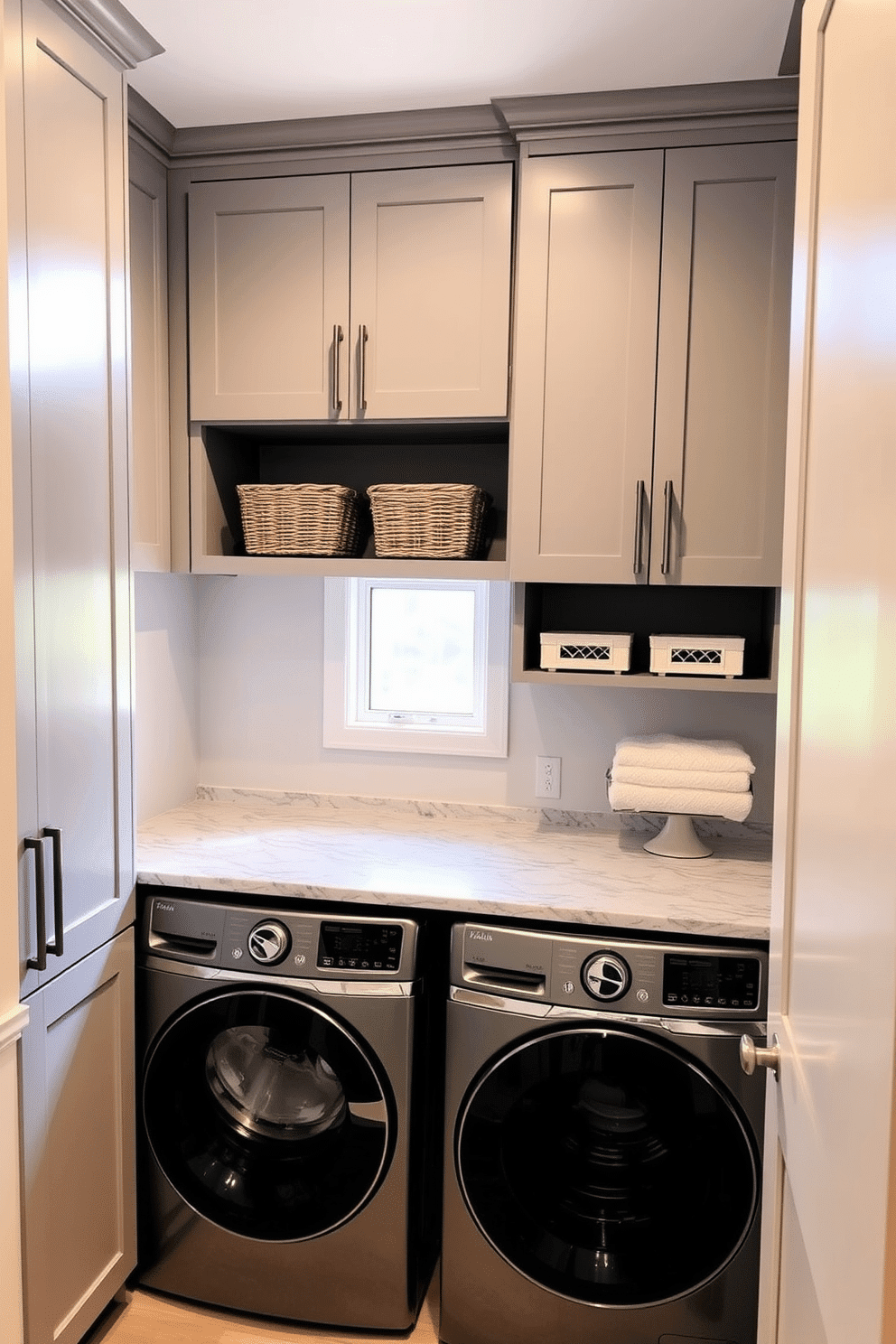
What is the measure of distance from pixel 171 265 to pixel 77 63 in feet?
2.24

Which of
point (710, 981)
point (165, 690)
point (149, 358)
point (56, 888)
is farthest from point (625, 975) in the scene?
point (149, 358)

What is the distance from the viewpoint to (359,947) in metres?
2.00

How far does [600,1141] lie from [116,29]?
2.27 m

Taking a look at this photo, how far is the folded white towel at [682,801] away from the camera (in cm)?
220

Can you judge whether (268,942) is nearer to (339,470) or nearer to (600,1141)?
(600,1141)

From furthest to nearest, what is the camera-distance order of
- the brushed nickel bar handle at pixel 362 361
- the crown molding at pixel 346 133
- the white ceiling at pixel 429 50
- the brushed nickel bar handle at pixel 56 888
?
the brushed nickel bar handle at pixel 362 361 → the crown molding at pixel 346 133 → the white ceiling at pixel 429 50 → the brushed nickel bar handle at pixel 56 888

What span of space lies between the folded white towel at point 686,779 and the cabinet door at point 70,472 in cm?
111

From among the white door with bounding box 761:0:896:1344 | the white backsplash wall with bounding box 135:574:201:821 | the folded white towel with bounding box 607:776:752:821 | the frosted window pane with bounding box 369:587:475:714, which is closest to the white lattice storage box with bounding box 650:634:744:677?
the folded white towel with bounding box 607:776:752:821

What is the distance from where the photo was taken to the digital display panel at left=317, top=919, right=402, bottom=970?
6.51ft

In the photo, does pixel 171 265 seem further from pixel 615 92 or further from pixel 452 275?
pixel 615 92

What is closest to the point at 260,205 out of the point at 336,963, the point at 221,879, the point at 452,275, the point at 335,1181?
the point at 452,275

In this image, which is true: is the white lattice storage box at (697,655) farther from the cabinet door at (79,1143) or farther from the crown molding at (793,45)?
the cabinet door at (79,1143)

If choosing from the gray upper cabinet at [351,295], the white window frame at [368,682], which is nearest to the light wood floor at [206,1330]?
the white window frame at [368,682]

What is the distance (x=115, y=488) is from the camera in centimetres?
188
